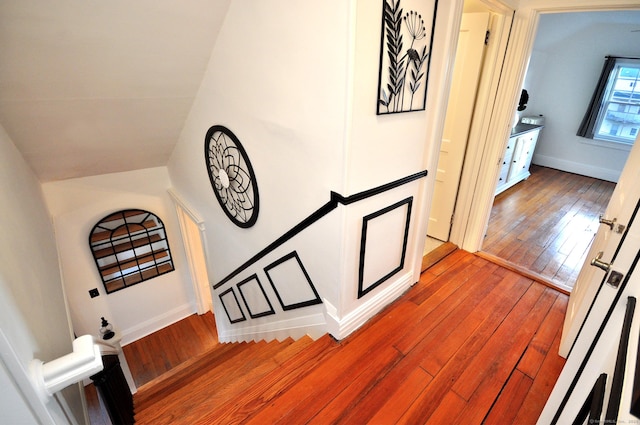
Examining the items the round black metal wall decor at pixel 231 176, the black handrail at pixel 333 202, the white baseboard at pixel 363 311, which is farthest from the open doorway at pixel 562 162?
the round black metal wall decor at pixel 231 176

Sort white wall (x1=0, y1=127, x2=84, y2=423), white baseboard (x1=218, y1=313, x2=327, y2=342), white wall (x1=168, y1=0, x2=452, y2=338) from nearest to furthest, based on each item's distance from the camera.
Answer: white wall (x1=0, y1=127, x2=84, y2=423)
white wall (x1=168, y1=0, x2=452, y2=338)
white baseboard (x1=218, y1=313, x2=327, y2=342)

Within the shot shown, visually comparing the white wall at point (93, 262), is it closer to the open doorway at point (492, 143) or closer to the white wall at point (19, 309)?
the white wall at point (19, 309)

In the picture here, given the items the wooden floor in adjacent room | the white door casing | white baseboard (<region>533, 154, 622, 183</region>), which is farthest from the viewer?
white baseboard (<region>533, 154, 622, 183</region>)

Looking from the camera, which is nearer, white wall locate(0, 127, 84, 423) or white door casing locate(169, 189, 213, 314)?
white wall locate(0, 127, 84, 423)

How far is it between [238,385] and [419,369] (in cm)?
115

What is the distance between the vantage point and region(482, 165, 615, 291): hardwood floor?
2.72m

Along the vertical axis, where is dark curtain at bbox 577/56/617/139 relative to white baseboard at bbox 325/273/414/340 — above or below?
above

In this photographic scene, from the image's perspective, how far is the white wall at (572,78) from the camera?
14.5ft

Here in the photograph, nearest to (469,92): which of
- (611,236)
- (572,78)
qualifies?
(611,236)

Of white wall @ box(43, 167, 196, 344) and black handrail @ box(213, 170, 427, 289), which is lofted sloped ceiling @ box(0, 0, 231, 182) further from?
black handrail @ box(213, 170, 427, 289)

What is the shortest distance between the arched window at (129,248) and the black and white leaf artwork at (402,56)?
12.4ft

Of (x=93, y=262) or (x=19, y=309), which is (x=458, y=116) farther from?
(x=93, y=262)

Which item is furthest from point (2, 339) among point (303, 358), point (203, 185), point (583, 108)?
point (583, 108)

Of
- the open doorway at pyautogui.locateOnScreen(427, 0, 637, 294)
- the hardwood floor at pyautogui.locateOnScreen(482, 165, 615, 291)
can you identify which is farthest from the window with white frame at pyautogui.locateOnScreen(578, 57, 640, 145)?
the open doorway at pyautogui.locateOnScreen(427, 0, 637, 294)
